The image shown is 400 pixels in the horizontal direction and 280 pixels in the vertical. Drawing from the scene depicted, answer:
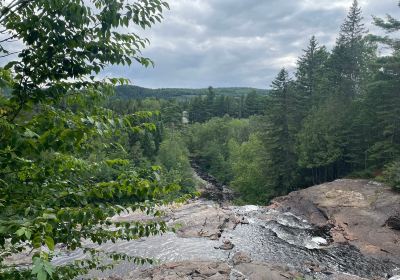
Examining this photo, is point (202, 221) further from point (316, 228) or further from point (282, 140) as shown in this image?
point (282, 140)

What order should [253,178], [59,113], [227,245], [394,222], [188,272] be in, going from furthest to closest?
[253,178] < [394,222] < [227,245] < [188,272] < [59,113]

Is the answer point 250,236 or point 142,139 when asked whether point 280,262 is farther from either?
point 142,139

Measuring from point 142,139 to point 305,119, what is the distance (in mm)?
33266

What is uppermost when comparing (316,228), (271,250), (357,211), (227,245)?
(357,211)

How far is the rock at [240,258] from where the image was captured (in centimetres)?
2030

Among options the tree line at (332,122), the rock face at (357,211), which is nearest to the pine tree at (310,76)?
the tree line at (332,122)

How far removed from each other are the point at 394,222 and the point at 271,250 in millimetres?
9232

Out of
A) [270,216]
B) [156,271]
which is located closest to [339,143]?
[270,216]

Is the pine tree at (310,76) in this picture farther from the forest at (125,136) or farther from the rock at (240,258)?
the rock at (240,258)

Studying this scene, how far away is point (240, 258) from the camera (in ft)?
68.0

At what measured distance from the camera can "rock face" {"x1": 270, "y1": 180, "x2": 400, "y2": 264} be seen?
2414cm

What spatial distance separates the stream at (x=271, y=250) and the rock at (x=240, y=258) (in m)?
0.44

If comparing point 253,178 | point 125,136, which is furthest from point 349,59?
point 125,136

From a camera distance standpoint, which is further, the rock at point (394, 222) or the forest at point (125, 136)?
the rock at point (394, 222)
